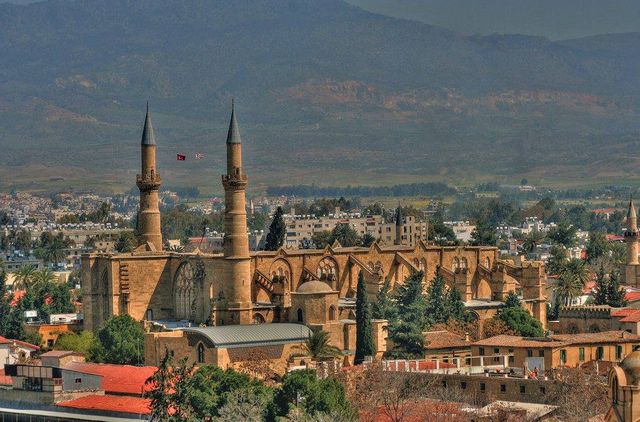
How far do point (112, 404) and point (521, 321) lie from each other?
79.0 feet

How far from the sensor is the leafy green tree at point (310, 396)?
51.0 meters

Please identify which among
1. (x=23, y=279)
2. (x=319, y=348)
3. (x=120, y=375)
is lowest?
(x=120, y=375)

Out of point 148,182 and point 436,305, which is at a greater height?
point 148,182

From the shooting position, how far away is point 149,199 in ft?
272

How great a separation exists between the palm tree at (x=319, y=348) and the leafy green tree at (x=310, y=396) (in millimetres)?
12072

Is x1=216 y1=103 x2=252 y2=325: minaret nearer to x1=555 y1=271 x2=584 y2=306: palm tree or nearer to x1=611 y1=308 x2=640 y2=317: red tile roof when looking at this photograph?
x1=611 y1=308 x2=640 y2=317: red tile roof

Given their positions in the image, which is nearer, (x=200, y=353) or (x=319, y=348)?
(x=319, y=348)

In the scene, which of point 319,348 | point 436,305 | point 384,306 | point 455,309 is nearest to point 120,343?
point 319,348

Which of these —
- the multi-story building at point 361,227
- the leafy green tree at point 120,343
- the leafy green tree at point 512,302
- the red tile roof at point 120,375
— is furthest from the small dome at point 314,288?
the multi-story building at point 361,227

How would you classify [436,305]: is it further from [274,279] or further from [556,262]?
[556,262]

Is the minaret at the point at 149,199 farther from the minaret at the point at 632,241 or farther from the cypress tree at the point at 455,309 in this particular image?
the minaret at the point at 632,241

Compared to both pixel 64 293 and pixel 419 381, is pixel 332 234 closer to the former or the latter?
pixel 64 293

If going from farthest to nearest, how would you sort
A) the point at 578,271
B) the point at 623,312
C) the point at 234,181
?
1. the point at 578,271
2. the point at 234,181
3. the point at 623,312

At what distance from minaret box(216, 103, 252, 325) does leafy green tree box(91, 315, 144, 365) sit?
10.9 feet
